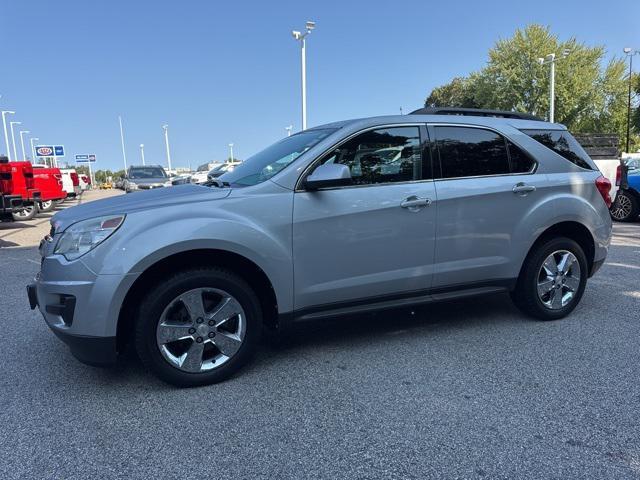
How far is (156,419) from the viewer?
2.83m

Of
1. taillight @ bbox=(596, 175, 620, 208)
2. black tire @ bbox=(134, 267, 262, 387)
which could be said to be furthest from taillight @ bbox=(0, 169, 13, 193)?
taillight @ bbox=(596, 175, 620, 208)

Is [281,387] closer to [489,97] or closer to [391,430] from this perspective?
[391,430]

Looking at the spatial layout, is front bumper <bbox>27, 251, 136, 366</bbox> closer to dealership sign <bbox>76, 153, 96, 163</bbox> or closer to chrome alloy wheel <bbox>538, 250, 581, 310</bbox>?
chrome alloy wheel <bbox>538, 250, 581, 310</bbox>

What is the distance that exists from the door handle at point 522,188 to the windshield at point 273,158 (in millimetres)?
1574

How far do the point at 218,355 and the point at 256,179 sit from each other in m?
1.25

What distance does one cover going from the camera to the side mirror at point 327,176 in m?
3.25

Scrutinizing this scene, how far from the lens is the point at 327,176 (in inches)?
128

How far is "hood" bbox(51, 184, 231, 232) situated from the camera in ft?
10.2

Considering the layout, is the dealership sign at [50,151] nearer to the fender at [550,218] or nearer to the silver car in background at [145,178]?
the silver car in background at [145,178]

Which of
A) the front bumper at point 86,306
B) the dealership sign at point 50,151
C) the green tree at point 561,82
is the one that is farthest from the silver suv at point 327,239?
the dealership sign at point 50,151

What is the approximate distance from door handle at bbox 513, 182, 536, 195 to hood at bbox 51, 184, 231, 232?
231 centimetres

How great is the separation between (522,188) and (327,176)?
5.83 feet

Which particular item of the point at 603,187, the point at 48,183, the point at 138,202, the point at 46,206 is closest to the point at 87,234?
the point at 138,202

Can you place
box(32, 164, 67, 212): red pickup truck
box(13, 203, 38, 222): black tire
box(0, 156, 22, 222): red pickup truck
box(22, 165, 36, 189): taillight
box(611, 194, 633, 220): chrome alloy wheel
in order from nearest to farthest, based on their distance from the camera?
box(0, 156, 22, 222): red pickup truck
box(611, 194, 633, 220): chrome alloy wheel
box(22, 165, 36, 189): taillight
box(13, 203, 38, 222): black tire
box(32, 164, 67, 212): red pickup truck
